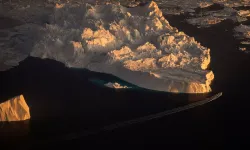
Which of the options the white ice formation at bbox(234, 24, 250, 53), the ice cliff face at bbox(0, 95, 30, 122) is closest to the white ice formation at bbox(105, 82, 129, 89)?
the ice cliff face at bbox(0, 95, 30, 122)

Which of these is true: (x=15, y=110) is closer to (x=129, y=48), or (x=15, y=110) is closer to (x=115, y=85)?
(x=115, y=85)

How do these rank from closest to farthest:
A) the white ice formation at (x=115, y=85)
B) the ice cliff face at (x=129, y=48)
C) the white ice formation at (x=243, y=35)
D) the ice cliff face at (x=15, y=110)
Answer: the ice cliff face at (x=15, y=110) → the white ice formation at (x=115, y=85) → the ice cliff face at (x=129, y=48) → the white ice formation at (x=243, y=35)

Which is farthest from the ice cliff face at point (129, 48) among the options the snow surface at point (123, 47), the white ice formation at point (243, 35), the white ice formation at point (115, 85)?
the white ice formation at point (243, 35)

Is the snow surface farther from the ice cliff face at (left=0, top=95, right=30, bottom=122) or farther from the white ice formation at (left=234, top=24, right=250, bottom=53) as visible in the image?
the ice cliff face at (left=0, top=95, right=30, bottom=122)

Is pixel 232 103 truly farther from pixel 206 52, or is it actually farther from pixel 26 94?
pixel 26 94

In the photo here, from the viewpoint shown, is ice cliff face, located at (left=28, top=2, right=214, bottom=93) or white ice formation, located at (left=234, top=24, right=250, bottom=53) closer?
ice cliff face, located at (left=28, top=2, right=214, bottom=93)

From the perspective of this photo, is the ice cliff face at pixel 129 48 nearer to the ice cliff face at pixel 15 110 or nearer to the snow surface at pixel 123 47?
the snow surface at pixel 123 47

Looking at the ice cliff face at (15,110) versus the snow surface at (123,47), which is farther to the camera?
the snow surface at (123,47)
